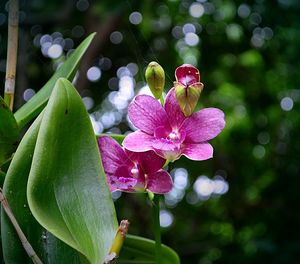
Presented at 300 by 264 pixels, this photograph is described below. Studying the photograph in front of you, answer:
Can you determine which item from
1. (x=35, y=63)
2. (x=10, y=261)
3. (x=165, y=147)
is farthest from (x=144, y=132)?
(x=35, y=63)

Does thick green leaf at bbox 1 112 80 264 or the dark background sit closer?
thick green leaf at bbox 1 112 80 264

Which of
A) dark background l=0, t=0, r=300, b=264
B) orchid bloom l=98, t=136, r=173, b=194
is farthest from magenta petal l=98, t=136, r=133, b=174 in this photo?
dark background l=0, t=0, r=300, b=264

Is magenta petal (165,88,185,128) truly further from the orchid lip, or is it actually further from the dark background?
the dark background

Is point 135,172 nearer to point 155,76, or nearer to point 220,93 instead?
point 155,76

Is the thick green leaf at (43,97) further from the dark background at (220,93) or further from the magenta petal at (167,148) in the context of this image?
the dark background at (220,93)

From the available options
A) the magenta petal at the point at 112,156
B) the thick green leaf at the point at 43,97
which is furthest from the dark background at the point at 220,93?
the magenta petal at the point at 112,156

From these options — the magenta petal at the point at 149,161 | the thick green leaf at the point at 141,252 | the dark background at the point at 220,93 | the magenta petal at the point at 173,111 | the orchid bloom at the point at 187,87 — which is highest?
the orchid bloom at the point at 187,87

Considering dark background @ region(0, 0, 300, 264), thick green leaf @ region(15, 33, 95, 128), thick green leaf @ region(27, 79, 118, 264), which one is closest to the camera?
thick green leaf @ region(27, 79, 118, 264)
